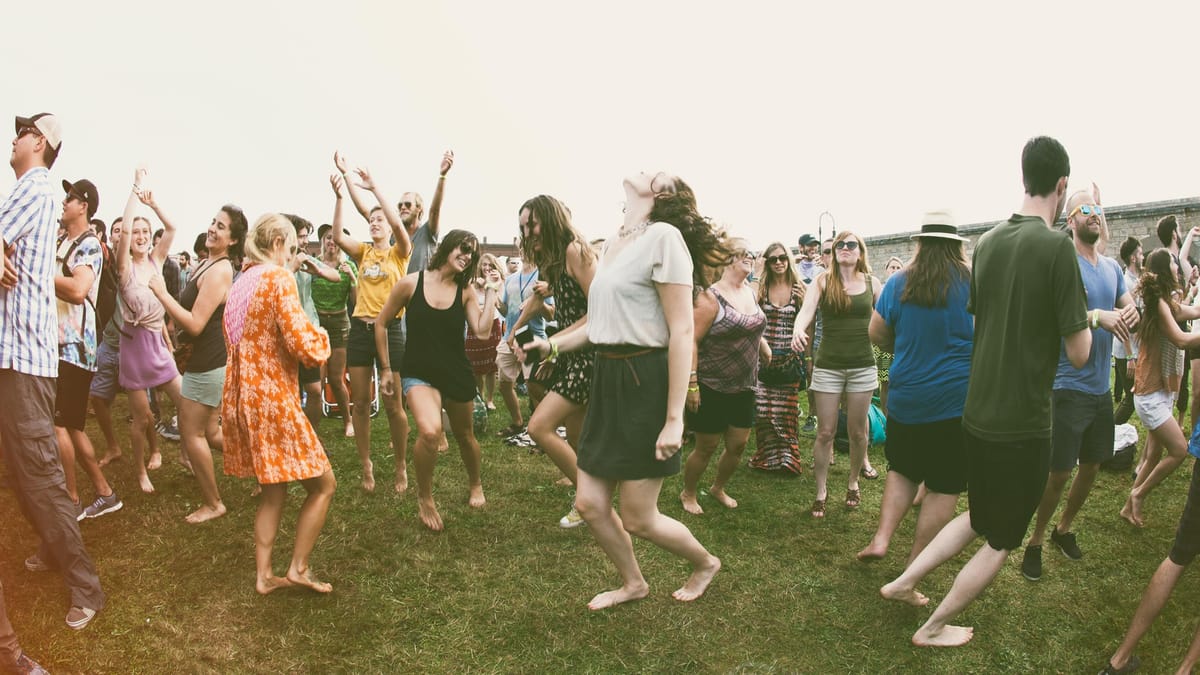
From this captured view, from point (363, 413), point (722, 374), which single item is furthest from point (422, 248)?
point (722, 374)

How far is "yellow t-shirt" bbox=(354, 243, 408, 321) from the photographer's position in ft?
18.1

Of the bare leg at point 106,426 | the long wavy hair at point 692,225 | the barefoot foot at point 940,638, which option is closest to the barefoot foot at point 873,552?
the barefoot foot at point 940,638

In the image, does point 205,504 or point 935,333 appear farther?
point 205,504

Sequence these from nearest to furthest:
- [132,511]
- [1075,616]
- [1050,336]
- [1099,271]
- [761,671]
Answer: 1. [1050,336]
2. [761,671]
3. [1075,616]
4. [1099,271]
5. [132,511]

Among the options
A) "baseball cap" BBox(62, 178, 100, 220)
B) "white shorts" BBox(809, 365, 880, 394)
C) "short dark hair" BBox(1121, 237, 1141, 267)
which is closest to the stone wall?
"short dark hair" BBox(1121, 237, 1141, 267)

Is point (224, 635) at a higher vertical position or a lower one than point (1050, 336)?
lower

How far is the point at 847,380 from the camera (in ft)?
15.5

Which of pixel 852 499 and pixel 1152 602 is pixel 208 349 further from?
pixel 1152 602

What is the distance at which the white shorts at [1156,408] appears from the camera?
4441mm

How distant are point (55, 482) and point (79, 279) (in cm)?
112

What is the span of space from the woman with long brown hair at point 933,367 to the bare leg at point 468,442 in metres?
2.62

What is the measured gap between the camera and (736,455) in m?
4.91

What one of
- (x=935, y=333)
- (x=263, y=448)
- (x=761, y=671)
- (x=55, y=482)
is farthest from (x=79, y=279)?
(x=935, y=333)

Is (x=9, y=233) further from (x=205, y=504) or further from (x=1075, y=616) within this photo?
(x=1075, y=616)
